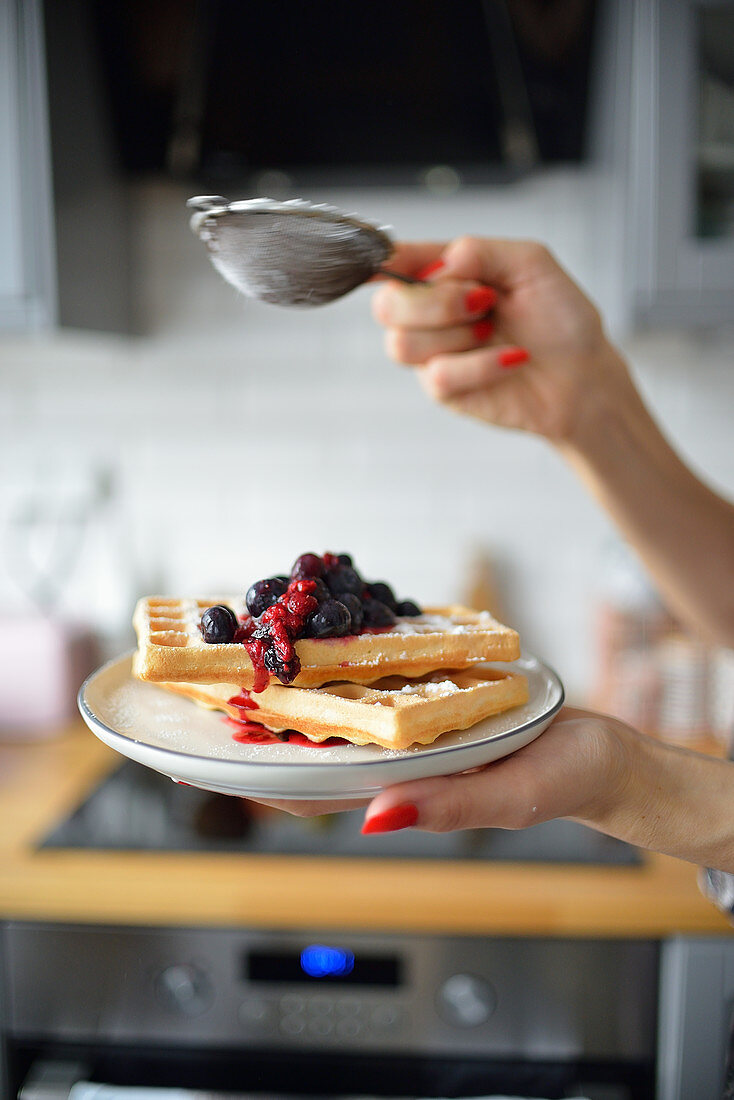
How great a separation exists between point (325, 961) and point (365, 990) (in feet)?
0.24

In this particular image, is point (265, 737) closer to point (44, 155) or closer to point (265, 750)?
point (265, 750)

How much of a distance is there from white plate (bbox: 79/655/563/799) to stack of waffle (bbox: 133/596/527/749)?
15 mm

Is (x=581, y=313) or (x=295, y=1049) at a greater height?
(x=581, y=313)

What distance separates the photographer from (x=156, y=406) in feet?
6.92

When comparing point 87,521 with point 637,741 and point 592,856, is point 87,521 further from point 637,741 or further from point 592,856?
point 637,741

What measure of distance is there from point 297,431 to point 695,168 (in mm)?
978

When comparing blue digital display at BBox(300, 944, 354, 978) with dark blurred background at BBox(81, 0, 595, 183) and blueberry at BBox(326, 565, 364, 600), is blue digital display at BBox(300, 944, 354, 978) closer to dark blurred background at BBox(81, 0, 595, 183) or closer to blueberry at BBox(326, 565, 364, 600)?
blueberry at BBox(326, 565, 364, 600)

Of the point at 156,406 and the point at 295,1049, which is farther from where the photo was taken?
the point at 156,406

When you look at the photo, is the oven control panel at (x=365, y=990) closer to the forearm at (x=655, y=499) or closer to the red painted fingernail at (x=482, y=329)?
the forearm at (x=655, y=499)

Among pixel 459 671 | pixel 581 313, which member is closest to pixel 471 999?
pixel 459 671

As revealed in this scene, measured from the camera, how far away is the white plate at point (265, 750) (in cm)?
60

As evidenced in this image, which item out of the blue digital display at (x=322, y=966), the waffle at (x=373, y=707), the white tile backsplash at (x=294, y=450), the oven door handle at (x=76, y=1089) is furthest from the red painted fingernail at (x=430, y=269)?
the oven door handle at (x=76, y=1089)

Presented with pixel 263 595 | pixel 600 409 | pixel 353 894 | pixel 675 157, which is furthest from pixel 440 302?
pixel 353 894

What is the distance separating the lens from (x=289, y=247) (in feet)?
2.64
